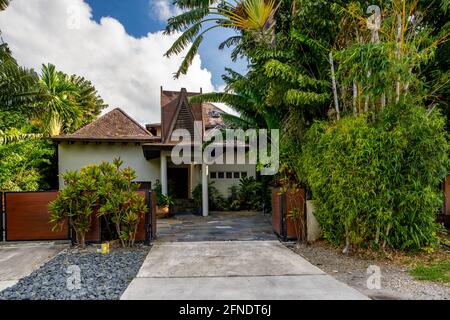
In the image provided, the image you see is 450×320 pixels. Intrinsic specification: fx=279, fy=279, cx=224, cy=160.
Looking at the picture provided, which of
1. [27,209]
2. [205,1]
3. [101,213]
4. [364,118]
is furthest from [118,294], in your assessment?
[205,1]

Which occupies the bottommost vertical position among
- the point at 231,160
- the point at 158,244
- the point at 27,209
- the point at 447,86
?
the point at 158,244

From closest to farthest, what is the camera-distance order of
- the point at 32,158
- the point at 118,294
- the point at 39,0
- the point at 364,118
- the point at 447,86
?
the point at 118,294 < the point at 364,118 < the point at 447,86 < the point at 39,0 < the point at 32,158

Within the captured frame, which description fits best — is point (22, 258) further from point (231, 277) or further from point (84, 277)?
point (231, 277)

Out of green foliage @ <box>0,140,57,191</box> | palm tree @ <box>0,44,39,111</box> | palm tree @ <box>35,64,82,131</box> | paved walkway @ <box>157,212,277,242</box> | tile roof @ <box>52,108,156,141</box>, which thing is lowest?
paved walkway @ <box>157,212,277,242</box>

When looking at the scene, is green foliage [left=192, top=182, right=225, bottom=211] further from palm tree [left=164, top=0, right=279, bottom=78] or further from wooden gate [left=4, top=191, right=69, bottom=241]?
wooden gate [left=4, top=191, right=69, bottom=241]

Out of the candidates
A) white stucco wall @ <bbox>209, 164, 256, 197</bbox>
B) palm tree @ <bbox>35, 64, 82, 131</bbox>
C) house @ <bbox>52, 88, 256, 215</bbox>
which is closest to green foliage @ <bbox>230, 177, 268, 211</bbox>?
white stucco wall @ <bbox>209, 164, 256, 197</bbox>

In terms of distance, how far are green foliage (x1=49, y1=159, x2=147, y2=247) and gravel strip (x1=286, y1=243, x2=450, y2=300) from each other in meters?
4.18

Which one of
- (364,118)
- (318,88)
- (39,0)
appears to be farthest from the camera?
(39,0)

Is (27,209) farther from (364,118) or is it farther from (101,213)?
(364,118)

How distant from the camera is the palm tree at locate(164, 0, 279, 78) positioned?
924 centimetres

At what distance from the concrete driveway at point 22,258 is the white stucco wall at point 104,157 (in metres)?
8.23

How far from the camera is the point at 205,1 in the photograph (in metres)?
10.6

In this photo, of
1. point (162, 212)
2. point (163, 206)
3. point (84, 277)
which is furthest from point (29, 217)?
point (163, 206)

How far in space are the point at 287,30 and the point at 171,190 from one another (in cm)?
984
